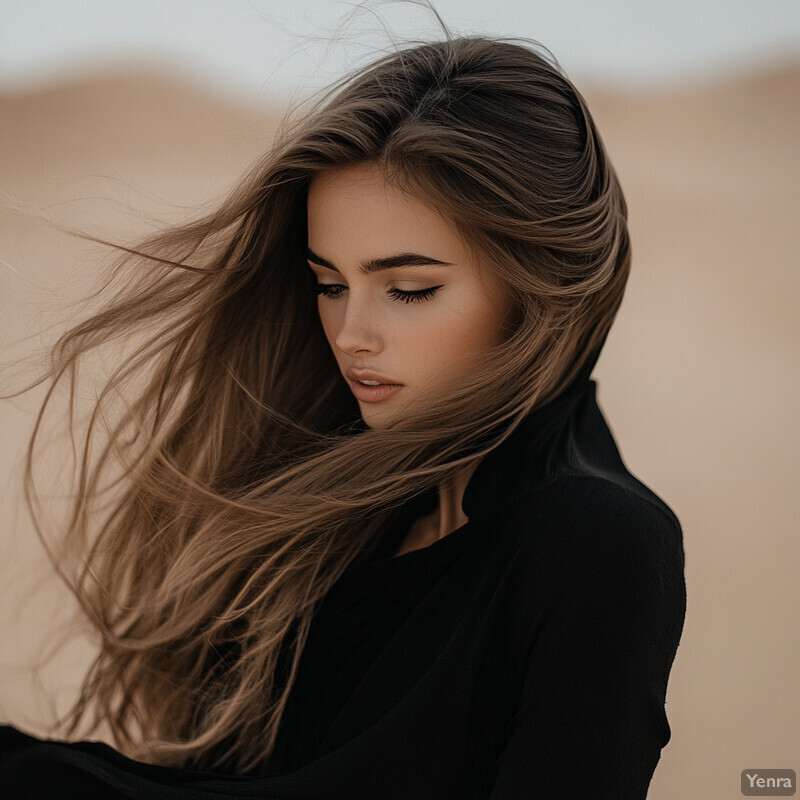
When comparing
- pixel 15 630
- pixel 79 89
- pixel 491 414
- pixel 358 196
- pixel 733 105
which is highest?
pixel 79 89

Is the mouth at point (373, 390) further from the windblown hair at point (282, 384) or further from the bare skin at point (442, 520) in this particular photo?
the bare skin at point (442, 520)

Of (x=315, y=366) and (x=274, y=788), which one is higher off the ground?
(x=315, y=366)

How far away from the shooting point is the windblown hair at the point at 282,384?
919mm

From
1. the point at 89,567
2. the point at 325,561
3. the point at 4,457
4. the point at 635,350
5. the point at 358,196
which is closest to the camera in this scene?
the point at 358,196

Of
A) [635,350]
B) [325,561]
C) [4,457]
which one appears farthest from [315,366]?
[635,350]

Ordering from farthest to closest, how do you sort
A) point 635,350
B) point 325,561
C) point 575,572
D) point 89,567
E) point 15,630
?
1. point 635,350
2. point 15,630
3. point 89,567
4. point 325,561
5. point 575,572

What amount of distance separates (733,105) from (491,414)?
2140 mm

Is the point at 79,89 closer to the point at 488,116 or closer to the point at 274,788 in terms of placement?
the point at 488,116

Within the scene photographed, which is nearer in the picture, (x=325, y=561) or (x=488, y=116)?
(x=488, y=116)

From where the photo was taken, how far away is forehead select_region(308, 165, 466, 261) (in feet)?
2.93

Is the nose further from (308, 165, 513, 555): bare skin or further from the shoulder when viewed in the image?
the shoulder

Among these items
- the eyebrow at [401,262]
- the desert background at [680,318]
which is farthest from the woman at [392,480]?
the desert background at [680,318]

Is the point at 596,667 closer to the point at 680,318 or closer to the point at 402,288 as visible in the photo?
the point at 402,288

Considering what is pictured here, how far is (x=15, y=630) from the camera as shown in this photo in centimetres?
195
